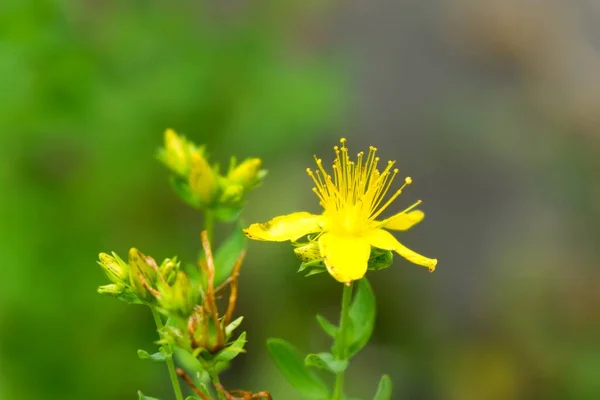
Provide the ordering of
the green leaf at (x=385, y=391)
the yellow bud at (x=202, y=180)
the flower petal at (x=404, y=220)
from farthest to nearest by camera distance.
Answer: the yellow bud at (x=202, y=180), the flower petal at (x=404, y=220), the green leaf at (x=385, y=391)

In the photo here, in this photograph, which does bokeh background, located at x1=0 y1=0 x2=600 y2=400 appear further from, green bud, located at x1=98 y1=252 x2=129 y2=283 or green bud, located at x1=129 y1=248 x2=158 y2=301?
green bud, located at x1=129 y1=248 x2=158 y2=301

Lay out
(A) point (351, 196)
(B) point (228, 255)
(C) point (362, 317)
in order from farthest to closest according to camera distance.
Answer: (B) point (228, 255) → (A) point (351, 196) → (C) point (362, 317)

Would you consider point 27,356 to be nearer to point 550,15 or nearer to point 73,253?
point 73,253

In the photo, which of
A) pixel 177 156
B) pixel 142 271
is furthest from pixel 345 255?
pixel 177 156

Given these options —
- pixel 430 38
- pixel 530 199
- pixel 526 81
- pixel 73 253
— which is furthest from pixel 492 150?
pixel 73 253

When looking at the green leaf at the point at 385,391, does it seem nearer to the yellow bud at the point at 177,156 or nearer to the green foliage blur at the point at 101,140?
the yellow bud at the point at 177,156

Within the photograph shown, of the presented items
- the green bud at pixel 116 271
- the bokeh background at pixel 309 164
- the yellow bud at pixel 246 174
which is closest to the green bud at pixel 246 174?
the yellow bud at pixel 246 174

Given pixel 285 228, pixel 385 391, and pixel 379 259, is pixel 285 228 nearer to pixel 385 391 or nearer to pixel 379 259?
pixel 379 259
